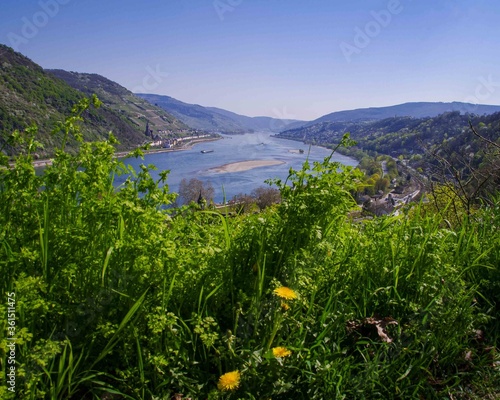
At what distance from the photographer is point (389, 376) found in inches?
60.4

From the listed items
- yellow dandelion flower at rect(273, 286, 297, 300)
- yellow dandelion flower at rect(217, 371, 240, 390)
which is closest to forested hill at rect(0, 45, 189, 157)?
yellow dandelion flower at rect(273, 286, 297, 300)

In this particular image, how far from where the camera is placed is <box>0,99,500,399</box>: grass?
4.13 feet

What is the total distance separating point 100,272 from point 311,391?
896mm

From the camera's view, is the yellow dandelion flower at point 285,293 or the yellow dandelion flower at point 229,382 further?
the yellow dandelion flower at point 285,293

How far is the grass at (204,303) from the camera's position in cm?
126

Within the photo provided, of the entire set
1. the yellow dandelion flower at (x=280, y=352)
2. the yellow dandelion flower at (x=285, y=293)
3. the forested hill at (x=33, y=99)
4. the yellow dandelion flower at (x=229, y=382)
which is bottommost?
the yellow dandelion flower at (x=229, y=382)

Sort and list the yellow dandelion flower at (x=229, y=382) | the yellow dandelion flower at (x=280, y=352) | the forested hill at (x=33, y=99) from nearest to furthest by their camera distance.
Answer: the yellow dandelion flower at (x=229, y=382) < the yellow dandelion flower at (x=280, y=352) < the forested hill at (x=33, y=99)

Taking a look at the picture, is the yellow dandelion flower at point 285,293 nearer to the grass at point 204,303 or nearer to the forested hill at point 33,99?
the grass at point 204,303

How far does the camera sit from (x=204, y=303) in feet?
4.80

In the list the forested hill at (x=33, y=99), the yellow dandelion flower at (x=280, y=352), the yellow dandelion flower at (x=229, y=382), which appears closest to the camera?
the yellow dandelion flower at (x=229, y=382)

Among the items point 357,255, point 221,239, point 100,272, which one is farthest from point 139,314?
point 357,255

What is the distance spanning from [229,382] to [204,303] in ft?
1.04

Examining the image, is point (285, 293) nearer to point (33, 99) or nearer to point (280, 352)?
point (280, 352)

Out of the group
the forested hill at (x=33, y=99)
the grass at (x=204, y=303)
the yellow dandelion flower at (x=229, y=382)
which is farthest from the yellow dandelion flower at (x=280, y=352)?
the forested hill at (x=33, y=99)
